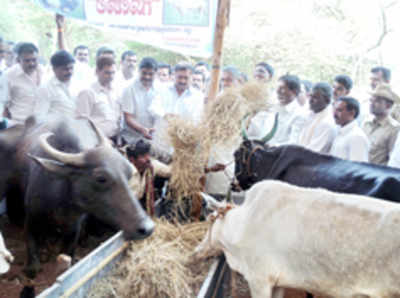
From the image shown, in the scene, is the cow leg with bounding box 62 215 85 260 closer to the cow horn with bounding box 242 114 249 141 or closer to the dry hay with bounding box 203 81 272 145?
the dry hay with bounding box 203 81 272 145

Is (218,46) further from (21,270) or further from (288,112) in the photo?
(21,270)

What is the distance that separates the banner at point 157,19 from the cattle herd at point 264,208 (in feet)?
6.90

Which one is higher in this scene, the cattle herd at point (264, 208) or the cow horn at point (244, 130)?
the cow horn at point (244, 130)

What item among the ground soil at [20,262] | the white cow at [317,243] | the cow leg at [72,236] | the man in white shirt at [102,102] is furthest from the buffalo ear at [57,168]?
the man in white shirt at [102,102]

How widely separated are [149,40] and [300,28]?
12936mm

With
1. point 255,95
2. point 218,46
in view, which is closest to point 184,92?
point 218,46

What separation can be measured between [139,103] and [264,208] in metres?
3.09

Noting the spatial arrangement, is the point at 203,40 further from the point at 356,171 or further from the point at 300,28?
the point at 300,28

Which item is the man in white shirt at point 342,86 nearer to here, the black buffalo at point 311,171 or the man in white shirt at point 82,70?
the black buffalo at point 311,171

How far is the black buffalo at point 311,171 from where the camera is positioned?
286cm

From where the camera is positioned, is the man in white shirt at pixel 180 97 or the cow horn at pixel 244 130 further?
the man in white shirt at pixel 180 97

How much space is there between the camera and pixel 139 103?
5.17 meters

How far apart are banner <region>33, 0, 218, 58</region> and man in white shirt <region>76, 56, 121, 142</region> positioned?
3.84 feet

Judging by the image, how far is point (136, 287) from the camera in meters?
3.19
